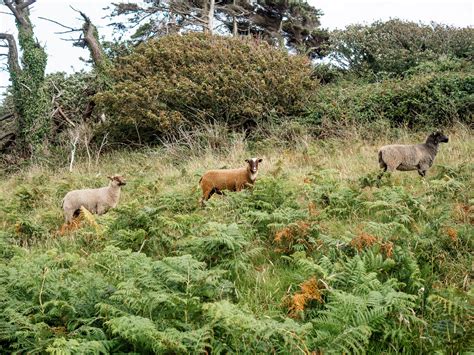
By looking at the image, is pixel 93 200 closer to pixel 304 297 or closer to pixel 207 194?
pixel 207 194

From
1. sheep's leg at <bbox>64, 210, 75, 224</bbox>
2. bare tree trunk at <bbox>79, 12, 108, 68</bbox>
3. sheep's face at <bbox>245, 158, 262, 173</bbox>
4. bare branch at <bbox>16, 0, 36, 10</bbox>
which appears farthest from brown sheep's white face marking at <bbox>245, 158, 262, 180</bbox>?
bare branch at <bbox>16, 0, 36, 10</bbox>

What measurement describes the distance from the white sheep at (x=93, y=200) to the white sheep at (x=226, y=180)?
1.73 metres

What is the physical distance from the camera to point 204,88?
16281 millimetres

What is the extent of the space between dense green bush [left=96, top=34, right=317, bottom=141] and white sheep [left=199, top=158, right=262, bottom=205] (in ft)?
24.0

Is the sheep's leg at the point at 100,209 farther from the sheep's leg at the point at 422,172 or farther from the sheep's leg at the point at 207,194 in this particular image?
the sheep's leg at the point at 422,172

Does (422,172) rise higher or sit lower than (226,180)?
higher

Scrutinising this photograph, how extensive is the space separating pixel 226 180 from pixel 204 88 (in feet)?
27.1

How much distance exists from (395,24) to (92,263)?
65.5ft

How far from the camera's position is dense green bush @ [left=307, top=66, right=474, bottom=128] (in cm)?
1412

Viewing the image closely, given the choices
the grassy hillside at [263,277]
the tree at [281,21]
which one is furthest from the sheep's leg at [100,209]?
the tree at [281,21]

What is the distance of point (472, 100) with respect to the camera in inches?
547

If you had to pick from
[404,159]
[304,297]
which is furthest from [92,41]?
[304,297]

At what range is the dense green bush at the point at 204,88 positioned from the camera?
1620 cm

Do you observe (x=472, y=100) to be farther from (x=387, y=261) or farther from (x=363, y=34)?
(x=387, y=261)
